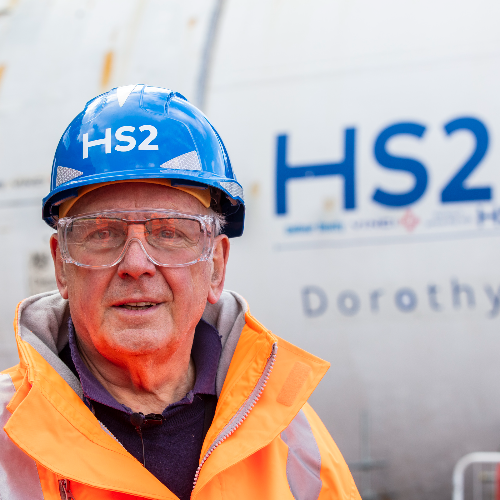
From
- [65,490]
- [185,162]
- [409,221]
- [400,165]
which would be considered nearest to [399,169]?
[400,165]

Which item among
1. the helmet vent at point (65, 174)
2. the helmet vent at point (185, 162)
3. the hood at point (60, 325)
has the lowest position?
the hood at point (60, 325)

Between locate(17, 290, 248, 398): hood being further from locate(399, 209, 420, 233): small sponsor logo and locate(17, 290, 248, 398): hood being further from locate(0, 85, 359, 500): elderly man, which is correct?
locate(399, 209, 420, 233): small sponsor logo

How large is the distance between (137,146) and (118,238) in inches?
9.2

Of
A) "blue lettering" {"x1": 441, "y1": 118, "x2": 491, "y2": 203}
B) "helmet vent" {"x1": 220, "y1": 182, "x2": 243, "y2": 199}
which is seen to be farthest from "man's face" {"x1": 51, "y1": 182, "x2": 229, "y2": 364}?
"blue lettering" {"x1": 441, "y1": 118, "x2": 491, "y2": 203}

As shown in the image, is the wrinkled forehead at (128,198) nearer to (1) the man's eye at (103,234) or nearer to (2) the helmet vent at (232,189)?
(1) the man's eye at (103,234)

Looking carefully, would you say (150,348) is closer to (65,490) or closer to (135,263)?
(135,263)

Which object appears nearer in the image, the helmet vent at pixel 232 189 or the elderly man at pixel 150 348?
the elderly man at pixel 150 348

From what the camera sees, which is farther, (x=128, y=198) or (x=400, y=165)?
(x=400, y=165)

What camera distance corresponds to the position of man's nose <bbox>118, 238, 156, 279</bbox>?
1430 millimetres

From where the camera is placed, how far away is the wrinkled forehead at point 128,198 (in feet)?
4.95

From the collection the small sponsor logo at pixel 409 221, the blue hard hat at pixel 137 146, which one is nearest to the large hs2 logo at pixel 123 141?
the blue hard hat at pixel 137 146

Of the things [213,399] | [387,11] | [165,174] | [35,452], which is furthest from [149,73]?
[35,452]

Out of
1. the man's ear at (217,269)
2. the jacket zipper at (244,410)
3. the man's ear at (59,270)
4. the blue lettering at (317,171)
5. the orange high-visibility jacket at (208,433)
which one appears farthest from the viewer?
the blue lettering at (317,171)

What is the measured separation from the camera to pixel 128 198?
1.51 m
